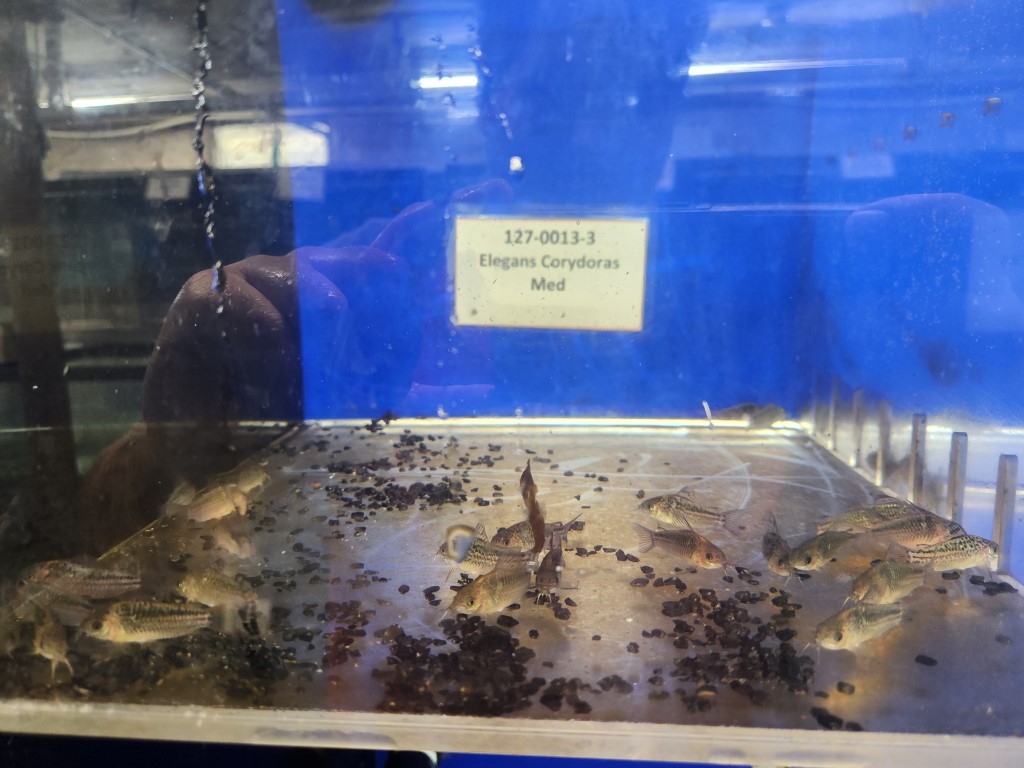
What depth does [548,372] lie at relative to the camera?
209 inches

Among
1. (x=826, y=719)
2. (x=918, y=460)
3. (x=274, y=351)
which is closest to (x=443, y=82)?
(x=274, y=351)

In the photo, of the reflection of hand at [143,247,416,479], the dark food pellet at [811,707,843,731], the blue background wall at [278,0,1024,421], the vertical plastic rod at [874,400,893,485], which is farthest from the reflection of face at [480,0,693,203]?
the dark food pellet at [811,707,843,731]

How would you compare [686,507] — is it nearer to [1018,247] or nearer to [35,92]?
[1018,247]

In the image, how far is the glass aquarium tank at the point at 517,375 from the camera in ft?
7.45

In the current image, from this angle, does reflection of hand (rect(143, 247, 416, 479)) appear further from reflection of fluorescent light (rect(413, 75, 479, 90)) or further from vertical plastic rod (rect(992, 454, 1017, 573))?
vertical plastic rod (rect(992, 454, 1017, 573))

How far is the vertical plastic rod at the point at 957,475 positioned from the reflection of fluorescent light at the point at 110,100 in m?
4.79

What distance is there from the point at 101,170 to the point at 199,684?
101 inches

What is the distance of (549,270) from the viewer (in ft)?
15.0

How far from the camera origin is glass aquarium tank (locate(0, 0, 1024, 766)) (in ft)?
7.45

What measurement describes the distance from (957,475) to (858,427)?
119 cm

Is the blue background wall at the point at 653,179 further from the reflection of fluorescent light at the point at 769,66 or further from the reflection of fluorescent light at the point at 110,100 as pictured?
the reflection of fluorescent light at the point at 110,100

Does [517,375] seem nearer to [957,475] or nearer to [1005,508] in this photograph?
[957,475]

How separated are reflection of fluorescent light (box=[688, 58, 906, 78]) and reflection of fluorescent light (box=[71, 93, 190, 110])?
141 inches

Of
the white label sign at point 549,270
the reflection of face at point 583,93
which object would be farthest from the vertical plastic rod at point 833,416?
the reflection of face at point 583,93
